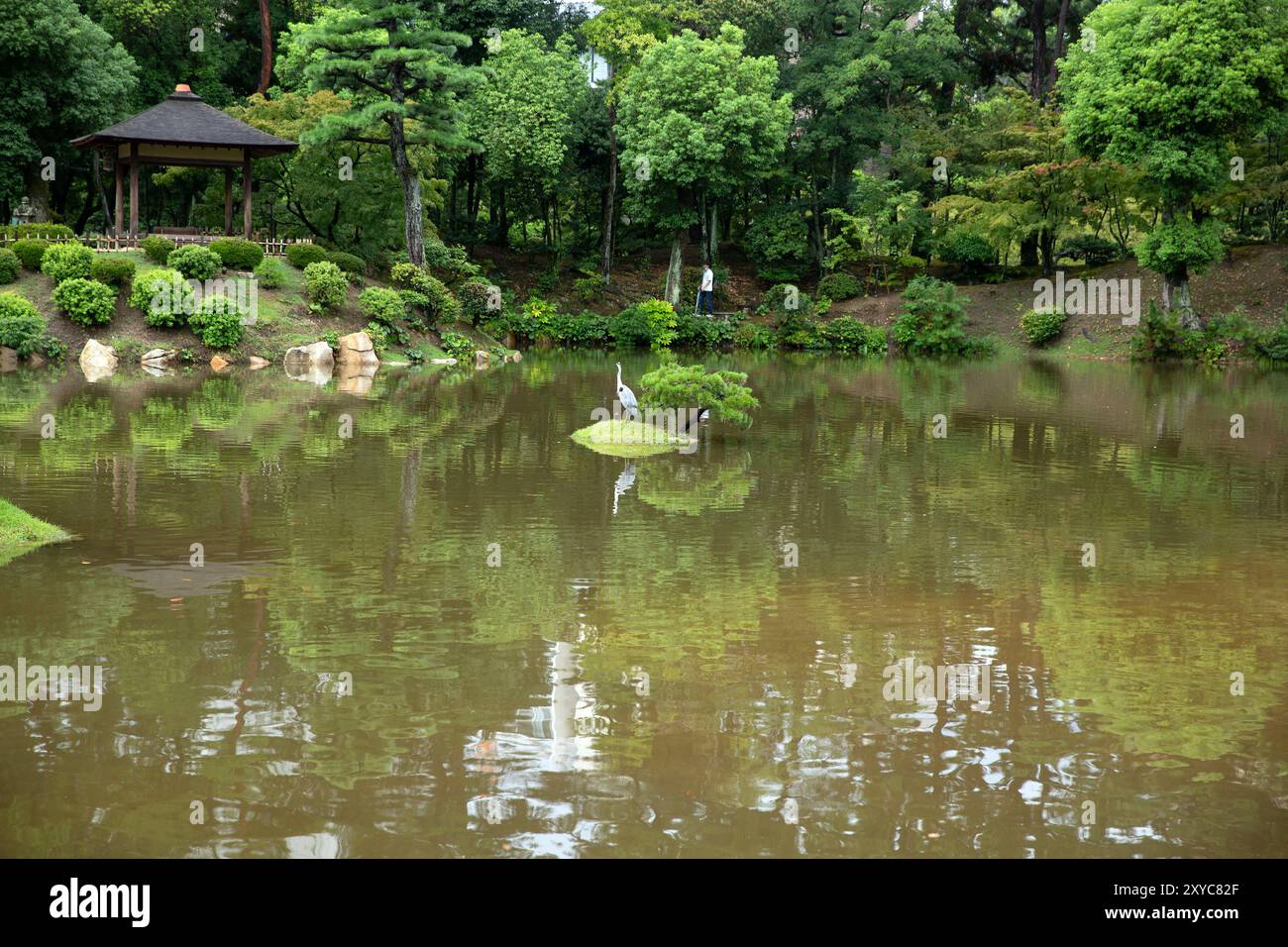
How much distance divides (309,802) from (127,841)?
0.80m

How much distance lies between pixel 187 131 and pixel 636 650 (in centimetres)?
2895

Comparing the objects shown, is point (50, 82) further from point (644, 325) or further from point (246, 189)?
point (644, 325)

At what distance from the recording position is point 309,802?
5.86 m

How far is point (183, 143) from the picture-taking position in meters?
32.4

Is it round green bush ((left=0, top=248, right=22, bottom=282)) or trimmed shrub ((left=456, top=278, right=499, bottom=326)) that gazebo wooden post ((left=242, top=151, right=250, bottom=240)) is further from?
trimmed shrub ((left=456, top=278, right=499, bottom=326))

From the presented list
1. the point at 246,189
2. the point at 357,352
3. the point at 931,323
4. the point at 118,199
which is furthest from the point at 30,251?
the point at 931,323

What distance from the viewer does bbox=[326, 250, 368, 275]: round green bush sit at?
3356 cm

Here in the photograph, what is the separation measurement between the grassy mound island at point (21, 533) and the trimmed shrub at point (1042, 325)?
1312 inches

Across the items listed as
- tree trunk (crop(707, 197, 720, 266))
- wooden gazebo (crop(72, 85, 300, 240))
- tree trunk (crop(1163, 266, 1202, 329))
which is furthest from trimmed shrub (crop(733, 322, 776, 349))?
wooden gazebo (crop(72, 85, 300, 240))

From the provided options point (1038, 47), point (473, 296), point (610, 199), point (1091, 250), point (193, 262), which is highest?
point (1038, 47)

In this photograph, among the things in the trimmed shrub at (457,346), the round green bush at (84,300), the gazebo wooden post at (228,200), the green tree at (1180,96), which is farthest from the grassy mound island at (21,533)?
the green tree at (1180,96)

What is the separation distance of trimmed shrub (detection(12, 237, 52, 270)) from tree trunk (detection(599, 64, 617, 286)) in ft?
65.5

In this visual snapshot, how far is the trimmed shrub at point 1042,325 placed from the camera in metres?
39.0
